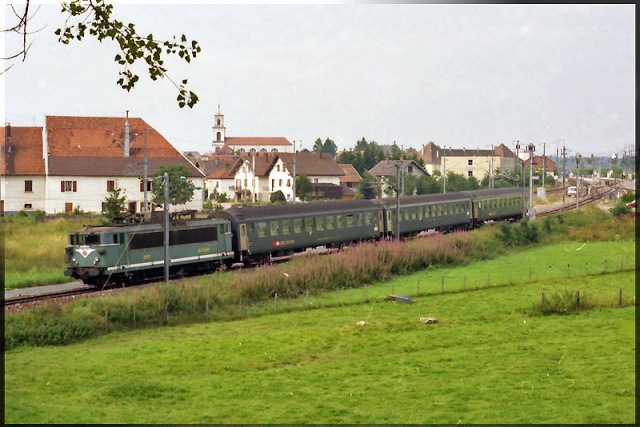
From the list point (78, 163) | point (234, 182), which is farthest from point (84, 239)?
point (234, 182)

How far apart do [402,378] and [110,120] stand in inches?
2661

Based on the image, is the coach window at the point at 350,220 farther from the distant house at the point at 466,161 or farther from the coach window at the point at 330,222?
the distant house at the point at 466,161

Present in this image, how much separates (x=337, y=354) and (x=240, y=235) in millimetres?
17550

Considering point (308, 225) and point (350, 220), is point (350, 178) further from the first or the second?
point (308, 225)

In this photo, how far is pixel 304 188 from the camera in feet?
313

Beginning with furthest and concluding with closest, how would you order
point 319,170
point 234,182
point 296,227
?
point 234,182 → point 319,170 → point 296,227

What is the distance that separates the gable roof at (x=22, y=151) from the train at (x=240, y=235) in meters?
38.5

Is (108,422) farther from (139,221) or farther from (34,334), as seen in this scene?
(139,221)

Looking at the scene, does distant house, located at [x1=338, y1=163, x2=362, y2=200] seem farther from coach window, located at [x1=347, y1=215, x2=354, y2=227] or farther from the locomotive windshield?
the locomotive windshield

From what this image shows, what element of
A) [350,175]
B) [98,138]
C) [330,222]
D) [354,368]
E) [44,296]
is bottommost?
[354,368]

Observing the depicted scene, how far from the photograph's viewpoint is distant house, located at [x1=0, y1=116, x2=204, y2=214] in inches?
3108

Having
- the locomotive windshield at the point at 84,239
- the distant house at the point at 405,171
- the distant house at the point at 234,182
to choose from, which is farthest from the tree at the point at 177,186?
the distant house at the point at 405,171

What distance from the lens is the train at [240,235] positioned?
3784cm

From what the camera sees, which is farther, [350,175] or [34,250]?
[350,175]
